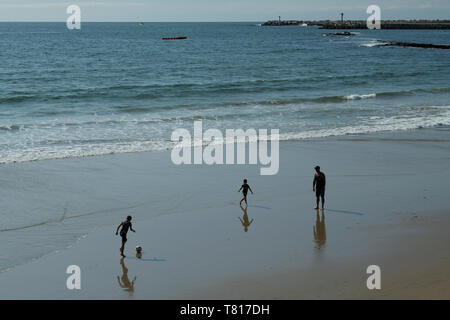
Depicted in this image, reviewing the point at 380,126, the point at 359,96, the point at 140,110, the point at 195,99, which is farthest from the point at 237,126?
the point at 359,96

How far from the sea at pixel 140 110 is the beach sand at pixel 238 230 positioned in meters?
0.18

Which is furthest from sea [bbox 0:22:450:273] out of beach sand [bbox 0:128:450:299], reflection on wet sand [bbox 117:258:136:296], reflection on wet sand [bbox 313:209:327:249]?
reflection on wet sand [bbox 313:209:327:249]

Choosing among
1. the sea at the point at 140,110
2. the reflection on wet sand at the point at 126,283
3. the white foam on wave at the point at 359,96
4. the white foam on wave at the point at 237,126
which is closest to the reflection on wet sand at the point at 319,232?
the reflection on wet sand at the point at 126,283

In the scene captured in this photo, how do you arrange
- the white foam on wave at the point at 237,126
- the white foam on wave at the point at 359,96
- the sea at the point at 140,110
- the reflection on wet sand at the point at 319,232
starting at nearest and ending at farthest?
the reflection on wet sand at the point at 319,232 < the sea at the point at 140,110 < the white foam on wave at the point at 237,126 < the white foam on wave at the point at 359,96

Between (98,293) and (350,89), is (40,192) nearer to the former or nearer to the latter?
(98,293)

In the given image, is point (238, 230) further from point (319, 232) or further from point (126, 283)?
point (126, 283)

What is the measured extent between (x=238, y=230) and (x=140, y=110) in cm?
2088

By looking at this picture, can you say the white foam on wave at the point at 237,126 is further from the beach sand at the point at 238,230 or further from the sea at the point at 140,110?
the beach sand at the point at 238,230

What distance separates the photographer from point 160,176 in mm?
18000

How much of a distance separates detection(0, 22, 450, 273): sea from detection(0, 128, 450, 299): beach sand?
0.61ft

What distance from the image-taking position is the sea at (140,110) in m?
15.0

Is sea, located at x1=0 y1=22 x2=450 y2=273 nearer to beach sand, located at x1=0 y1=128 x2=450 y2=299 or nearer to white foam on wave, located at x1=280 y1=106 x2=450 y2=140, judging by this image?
white foam on wave, located at x1=280 y1=106 x2=450 y2=140

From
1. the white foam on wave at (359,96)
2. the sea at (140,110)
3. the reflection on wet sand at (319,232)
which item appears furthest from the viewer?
the white foam on wave at (359,96)
